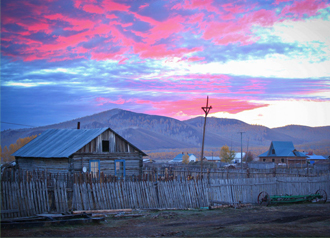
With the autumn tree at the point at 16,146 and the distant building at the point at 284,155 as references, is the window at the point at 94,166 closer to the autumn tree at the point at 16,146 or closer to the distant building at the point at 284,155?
the distant building at the point at 284,155

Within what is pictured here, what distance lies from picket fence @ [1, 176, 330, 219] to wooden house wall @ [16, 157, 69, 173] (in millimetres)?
8490

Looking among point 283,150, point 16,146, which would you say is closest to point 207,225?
point 283,150

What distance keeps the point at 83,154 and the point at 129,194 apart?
27.7 ft

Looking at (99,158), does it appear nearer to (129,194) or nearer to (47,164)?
(47,164)

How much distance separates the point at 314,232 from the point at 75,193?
422 inches

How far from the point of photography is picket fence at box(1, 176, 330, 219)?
51.1ft

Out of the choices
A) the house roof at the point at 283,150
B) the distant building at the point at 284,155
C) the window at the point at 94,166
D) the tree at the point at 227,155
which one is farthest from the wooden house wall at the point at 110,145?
the tree at the point at 227,155

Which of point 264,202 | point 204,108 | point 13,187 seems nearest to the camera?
point 13,187

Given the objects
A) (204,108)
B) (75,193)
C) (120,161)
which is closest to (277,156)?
(204,108)

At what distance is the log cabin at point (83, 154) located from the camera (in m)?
25.2

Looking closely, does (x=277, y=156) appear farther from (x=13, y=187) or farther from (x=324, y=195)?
(x=13, y=187)

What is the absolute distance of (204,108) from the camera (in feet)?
105

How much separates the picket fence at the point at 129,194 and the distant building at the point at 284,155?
57.0m

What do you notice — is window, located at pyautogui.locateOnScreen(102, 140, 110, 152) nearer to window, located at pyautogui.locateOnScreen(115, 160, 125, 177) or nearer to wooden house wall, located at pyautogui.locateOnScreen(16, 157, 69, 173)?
window, located at pyautogui.locateOnScreen(115, 160, 125, 177)
